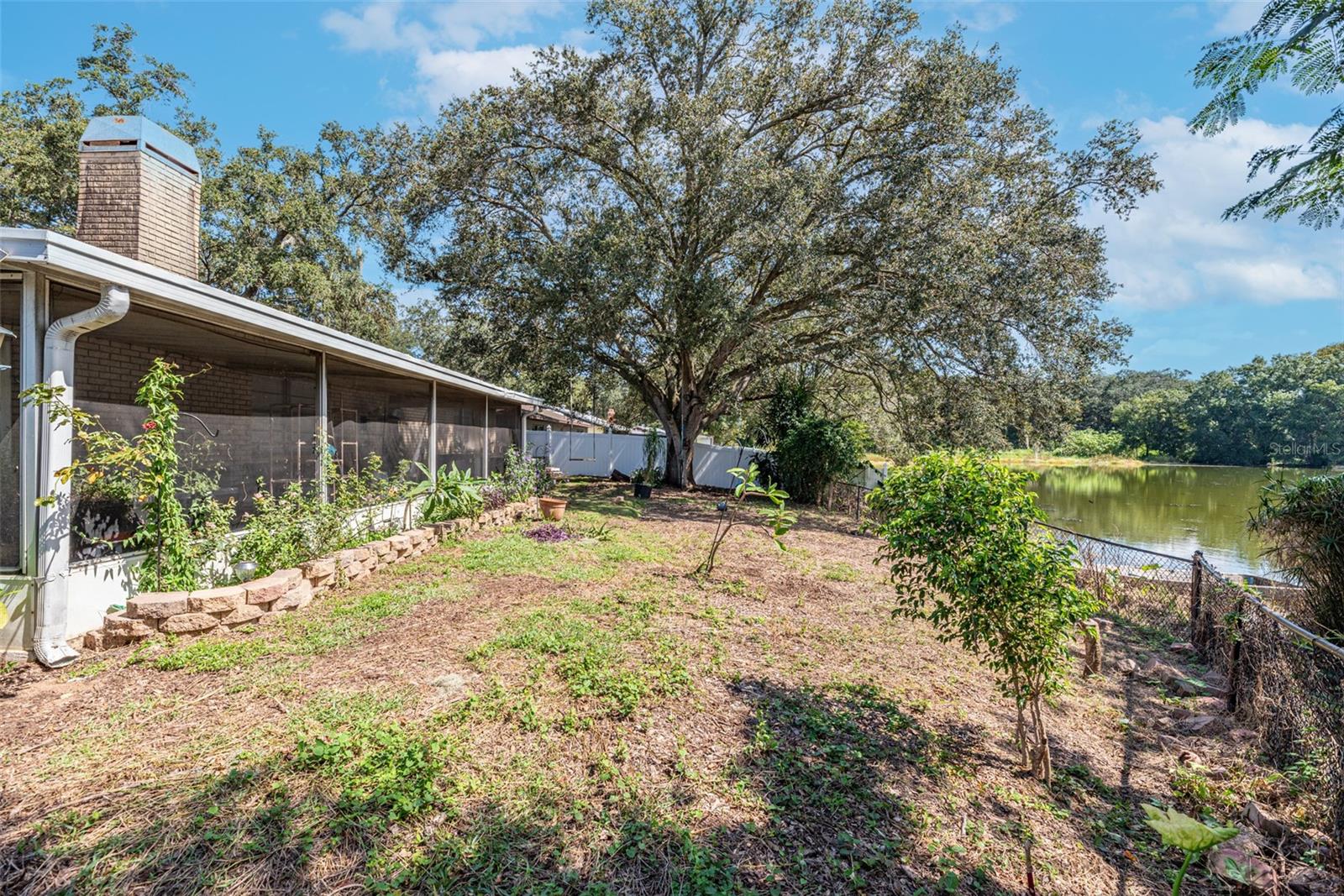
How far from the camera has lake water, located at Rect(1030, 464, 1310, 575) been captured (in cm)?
1176

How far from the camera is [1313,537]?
462 centimetres

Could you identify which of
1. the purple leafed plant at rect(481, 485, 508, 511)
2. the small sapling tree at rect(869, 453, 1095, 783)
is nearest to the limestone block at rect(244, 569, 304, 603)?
the purple leafed plant at rect(481, 485, 508, 511)

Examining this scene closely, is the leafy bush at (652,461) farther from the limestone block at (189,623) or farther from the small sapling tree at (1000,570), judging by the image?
the small sapling tree at (1000,570)

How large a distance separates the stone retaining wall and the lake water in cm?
551

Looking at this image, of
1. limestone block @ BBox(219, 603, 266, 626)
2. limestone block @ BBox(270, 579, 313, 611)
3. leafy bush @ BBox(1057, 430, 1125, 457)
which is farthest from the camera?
leafy bush @ BBox(1057, 430, 1125, 457)

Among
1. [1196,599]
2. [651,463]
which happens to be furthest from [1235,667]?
[651,463]

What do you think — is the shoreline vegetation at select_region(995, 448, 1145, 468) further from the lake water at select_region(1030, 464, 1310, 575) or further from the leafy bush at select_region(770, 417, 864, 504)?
the leafy bush at select_region(770, 417, 864, 504)

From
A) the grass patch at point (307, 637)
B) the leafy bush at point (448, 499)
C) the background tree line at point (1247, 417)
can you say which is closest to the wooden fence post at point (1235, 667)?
the grass patch at point (307, 637)

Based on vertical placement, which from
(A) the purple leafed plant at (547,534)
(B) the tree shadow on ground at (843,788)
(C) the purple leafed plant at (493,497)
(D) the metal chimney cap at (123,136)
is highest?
(D) the metal chimney cap at (123,136)

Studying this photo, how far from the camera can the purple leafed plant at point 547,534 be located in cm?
783

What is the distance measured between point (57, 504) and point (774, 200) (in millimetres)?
10185

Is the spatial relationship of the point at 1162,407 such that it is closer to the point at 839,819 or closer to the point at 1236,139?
the point at 1236,139

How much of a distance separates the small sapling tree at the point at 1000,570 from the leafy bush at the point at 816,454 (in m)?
9.84

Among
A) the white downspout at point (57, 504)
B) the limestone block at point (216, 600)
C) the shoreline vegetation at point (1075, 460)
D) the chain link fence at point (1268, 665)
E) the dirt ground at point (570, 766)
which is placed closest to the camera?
Answer: the dirt ground at point (570, 766)
